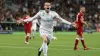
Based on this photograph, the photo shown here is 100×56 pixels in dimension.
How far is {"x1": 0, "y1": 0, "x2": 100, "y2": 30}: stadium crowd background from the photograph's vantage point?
176ft

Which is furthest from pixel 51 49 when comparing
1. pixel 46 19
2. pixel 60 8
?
pixel 60 8

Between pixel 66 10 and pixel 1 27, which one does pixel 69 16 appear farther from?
pixel 1 27

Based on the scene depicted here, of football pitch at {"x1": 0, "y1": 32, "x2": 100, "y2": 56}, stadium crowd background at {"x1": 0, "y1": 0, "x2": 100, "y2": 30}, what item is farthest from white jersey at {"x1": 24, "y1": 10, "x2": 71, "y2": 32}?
stadium crowd background at {"x1": 0, "y1": 0, "x2": 100, "y2": 30}

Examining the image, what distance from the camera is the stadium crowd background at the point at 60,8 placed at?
5353 centimetres

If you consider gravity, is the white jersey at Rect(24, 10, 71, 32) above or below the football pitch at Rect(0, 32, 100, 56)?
above

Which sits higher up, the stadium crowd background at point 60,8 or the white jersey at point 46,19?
the white jersey at point 46,19

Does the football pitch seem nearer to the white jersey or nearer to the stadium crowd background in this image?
the white jersey

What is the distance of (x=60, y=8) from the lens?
5628cm

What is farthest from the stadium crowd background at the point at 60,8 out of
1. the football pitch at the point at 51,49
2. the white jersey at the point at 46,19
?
the white jersey at the point at 46,19

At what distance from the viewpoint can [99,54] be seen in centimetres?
1836

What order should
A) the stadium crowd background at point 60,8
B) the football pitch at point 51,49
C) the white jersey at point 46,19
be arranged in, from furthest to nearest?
the stadium crowd background at point 60,8
the football pitch at point 51,49
the white jersey at point 46,19

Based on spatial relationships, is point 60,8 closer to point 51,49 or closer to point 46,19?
point 51,49

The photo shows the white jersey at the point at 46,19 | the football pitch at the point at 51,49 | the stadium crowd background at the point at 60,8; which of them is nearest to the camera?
the white jersey at the point at 46,19

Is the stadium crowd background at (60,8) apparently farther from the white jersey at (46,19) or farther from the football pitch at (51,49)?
the white jersey at (46,19)
